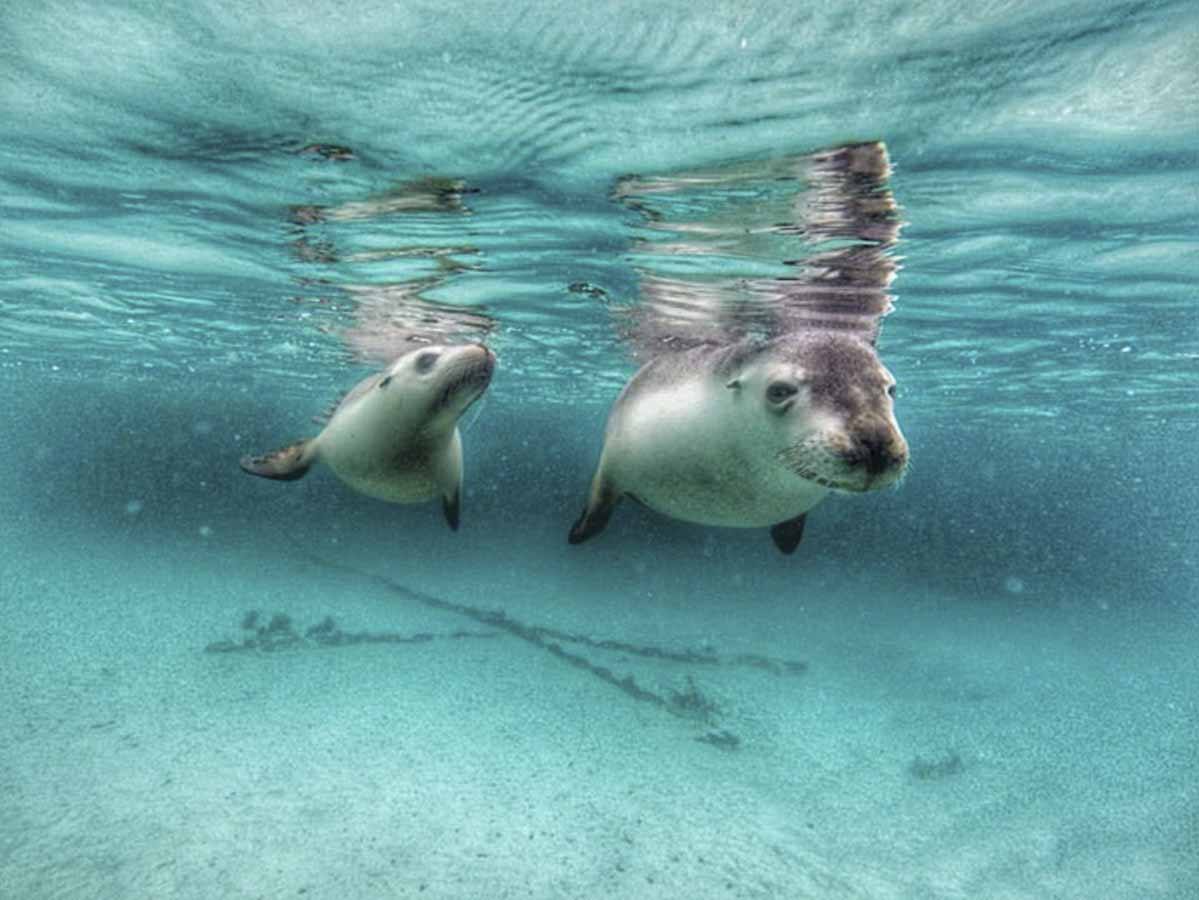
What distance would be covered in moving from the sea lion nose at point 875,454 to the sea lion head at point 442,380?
83.3 inches

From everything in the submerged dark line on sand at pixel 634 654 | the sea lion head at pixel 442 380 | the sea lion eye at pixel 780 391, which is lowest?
the submerged dark line on sand at pixel 634 654

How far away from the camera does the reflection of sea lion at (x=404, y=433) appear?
15.0 ft

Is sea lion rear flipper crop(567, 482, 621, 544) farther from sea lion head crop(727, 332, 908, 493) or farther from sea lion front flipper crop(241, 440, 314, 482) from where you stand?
sea lion front flipper crop(241, 440, 314, 482)

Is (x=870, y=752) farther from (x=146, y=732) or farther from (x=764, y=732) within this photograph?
(x=146, y=732)

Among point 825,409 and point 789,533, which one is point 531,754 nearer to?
point 789,533

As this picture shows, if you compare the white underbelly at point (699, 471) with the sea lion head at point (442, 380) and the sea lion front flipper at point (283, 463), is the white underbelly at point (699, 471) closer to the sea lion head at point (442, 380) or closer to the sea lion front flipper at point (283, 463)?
the sea lion head at point (442, 380)

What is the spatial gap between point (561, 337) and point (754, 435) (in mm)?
12416

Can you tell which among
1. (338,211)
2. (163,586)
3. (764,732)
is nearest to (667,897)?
(764,732)

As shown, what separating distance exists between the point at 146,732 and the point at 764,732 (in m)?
8.67

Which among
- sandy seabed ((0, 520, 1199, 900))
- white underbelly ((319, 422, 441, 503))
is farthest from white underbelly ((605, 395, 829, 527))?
sandy seabed ((0, 520, 1199, 900))

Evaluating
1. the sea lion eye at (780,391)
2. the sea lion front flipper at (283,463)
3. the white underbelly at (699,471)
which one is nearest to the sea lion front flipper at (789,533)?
the white underbelly at (699,471)

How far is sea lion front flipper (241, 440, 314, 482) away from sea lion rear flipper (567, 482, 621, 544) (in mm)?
2114

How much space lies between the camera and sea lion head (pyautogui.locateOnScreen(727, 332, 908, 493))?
318 cm

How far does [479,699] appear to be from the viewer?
40.5 feet
